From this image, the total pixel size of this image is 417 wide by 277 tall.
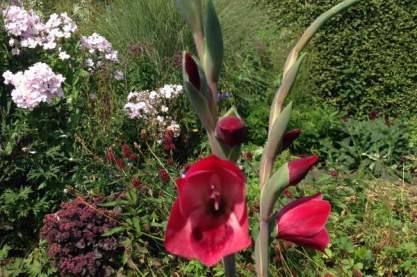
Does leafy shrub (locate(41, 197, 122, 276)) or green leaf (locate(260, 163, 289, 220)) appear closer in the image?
green leaf (locate(260, 163, 289, 220))

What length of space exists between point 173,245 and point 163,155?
3.16 metres

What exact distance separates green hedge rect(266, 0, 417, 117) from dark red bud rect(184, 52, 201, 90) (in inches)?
184

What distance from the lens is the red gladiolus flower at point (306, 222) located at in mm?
1109

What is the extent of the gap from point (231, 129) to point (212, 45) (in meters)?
0.17

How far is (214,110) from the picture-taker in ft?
3.53

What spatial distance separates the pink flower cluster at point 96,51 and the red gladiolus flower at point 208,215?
3.11 metres

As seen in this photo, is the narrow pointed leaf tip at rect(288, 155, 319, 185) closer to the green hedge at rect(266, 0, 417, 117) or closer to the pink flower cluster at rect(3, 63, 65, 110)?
the pink flower cluster at rect(3, 63, 65, 110)

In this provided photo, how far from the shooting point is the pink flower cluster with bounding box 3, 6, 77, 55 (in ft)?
11.3

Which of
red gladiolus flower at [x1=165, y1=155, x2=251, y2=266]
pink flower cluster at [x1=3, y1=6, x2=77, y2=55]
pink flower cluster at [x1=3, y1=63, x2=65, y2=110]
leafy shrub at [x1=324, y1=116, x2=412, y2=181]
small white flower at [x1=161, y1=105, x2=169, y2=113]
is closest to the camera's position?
red gladiolus flower at [x1=165, y1=155, x2=251, y2=266]

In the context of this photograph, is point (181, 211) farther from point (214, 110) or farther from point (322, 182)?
point (322, 182)

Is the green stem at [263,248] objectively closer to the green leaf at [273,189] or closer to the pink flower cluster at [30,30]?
the green leaf at [273,189]

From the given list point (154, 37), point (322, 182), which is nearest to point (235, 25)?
point (154, 37)

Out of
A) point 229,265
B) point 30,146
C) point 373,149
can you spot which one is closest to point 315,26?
point 229,265

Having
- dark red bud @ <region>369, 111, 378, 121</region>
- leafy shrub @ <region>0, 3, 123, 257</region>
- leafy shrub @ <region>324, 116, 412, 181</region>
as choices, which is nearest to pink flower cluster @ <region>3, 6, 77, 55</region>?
leafy shrub @ <region>0, 3, 123, 257</region>
